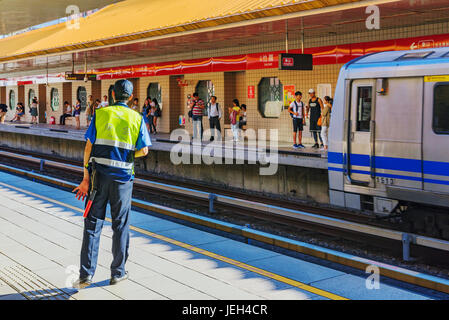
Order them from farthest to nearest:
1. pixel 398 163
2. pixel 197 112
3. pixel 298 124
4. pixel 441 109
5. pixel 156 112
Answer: pixel 156 112 < pixel 197 112 < pixel 298 124 < pixel 398 163 < pixel 441 109

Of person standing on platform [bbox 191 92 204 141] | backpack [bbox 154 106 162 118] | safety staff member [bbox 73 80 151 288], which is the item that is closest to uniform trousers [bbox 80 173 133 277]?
safety staff member [bbox 73 80 151 288]

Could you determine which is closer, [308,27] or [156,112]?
[308,27]

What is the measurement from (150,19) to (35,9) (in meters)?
12.3

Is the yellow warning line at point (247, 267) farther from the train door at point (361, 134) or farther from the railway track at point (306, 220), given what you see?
the train door at point (361, 134)

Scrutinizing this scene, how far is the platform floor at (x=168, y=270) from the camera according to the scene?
5.18m

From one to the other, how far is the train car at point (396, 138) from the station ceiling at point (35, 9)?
19677mm

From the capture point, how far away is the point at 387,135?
857cm

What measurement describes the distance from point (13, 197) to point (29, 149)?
19.4 m

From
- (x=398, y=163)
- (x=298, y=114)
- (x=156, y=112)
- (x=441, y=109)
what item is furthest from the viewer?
(x=156, y=112)

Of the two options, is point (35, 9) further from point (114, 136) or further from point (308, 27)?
point (114, 136)

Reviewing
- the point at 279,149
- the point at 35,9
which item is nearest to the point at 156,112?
the point at 35,9

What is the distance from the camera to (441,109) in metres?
7.94

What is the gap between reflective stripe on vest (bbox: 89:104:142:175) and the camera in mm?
5281
